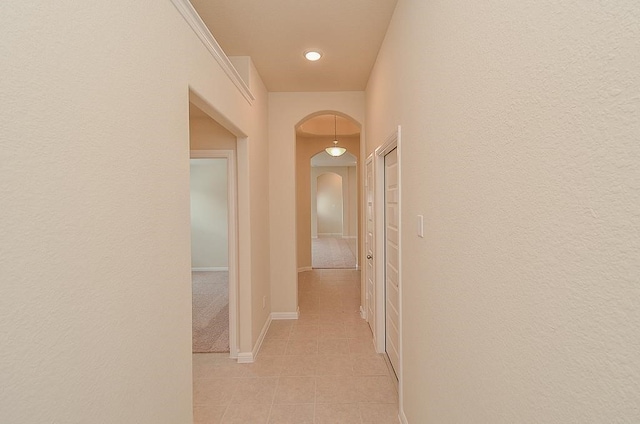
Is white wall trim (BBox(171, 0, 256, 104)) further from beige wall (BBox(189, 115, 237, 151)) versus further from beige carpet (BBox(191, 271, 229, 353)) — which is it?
beige carpet (BBox(191, 271, 229, 353))

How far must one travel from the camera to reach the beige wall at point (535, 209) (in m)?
0.55

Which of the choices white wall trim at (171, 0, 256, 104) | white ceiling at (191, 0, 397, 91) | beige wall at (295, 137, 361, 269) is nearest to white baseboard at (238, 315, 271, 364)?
white wall trim at (171, 0, 256, 104)

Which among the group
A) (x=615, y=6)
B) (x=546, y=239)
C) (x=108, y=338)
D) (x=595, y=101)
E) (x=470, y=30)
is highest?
(x=470, y=30)

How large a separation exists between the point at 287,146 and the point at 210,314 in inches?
101

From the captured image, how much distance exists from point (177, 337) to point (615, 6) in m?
1.80

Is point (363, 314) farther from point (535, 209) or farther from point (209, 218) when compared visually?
point (209, 218)

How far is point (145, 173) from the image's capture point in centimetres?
123

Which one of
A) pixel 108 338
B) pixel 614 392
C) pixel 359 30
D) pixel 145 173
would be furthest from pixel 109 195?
pixel 359 30

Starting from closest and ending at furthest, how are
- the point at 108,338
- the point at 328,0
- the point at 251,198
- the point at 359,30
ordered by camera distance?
the point at 108,338, the point at 328,0, the point at 359,30, the point at 251,198

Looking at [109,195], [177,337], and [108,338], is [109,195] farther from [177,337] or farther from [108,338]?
Answer: [177,337]

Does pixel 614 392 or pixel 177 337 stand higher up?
pixel 614 392

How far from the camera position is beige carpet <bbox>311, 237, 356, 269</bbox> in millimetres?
7922

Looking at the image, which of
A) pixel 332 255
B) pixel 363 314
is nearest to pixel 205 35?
pixel 363 314

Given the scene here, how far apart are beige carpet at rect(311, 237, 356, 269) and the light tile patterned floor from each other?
12.5 ft
